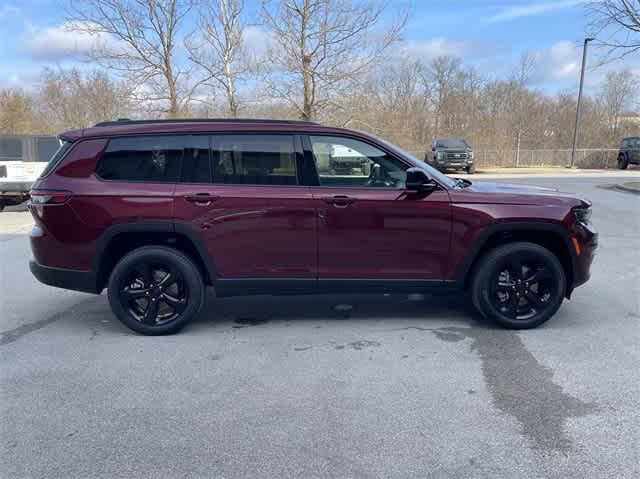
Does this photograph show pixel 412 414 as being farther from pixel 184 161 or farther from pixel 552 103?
pixel 552 103

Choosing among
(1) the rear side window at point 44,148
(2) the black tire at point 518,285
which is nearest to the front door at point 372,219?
(2) the black tire at point 518,285

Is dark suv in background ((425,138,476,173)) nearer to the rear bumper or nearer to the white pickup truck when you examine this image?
the white pickup truck

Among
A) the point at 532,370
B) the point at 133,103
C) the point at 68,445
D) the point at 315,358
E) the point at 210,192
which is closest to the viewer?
the point at 68,445

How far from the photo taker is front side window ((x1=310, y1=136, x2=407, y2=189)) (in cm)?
447

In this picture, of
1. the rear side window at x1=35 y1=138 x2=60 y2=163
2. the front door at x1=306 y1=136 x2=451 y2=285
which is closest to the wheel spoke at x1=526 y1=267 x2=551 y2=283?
the front door at x1=306 y1=136 x2=451 y2=285

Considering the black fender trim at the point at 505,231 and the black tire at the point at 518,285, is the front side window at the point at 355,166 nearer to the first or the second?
the black fender trim at the point at 505,231

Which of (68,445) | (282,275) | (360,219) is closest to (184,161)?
(282,275)

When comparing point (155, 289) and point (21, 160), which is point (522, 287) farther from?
point (21, 160)

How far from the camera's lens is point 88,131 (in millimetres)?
4434

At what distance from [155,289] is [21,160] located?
10.5 metres

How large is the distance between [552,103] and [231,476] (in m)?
43.0

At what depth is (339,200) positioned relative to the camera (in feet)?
14.3

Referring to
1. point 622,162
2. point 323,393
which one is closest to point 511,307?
point 323,393

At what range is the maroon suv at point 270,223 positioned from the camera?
435cm
